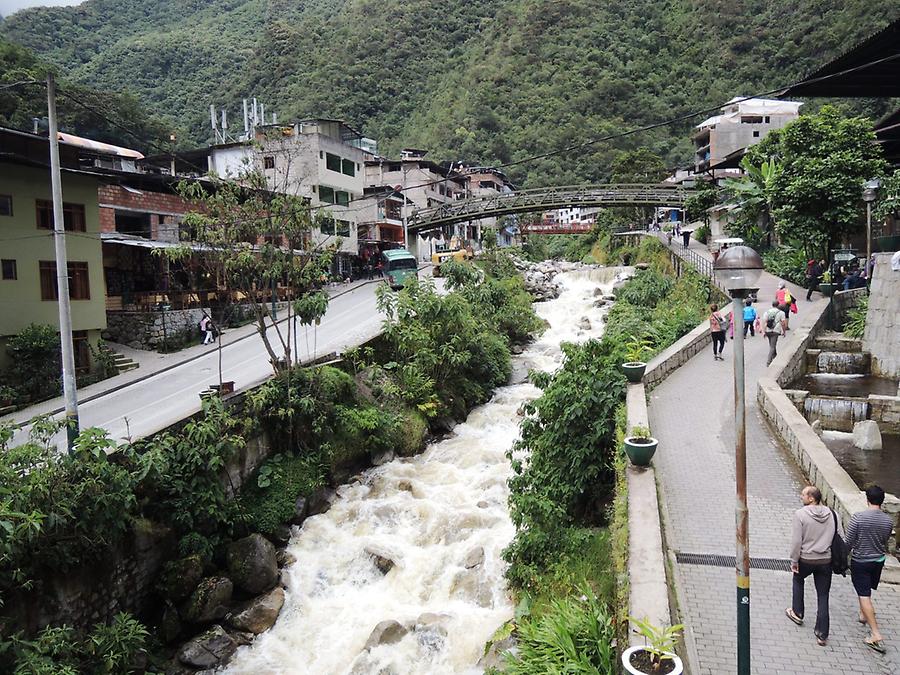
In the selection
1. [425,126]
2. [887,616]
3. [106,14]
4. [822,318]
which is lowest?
[887,616]

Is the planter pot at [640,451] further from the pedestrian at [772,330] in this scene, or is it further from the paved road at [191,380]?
the paved road at [191,380]

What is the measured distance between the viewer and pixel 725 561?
787cm

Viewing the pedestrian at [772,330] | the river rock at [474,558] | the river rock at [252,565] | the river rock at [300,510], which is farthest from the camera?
the pedestrian at [772,330]

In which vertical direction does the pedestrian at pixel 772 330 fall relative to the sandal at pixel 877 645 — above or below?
above

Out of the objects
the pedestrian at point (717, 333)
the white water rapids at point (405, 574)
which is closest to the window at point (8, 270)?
the white water rapids at point (405, 574)

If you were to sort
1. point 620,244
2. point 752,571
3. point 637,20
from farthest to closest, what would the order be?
point 637,20 → point 620,244 → point 752,571

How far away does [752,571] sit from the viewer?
25.5 feet

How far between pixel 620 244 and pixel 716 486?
43.3 meters

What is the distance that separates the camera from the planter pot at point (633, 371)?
530 inches

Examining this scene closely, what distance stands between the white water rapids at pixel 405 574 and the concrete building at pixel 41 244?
457 inches

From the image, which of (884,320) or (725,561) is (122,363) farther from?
(884,320)

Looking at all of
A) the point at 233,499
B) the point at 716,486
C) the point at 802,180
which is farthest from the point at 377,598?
the point at 802,180

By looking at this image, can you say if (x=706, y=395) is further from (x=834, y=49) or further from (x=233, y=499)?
(x=834, y=49)

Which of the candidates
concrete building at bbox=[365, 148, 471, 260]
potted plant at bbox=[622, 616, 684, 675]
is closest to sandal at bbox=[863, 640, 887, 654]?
potted plant at bbox=[622, 616, 684, 675]
